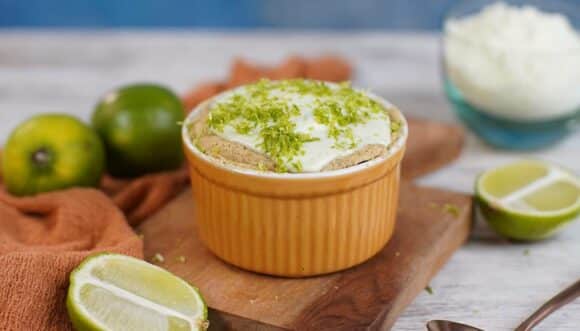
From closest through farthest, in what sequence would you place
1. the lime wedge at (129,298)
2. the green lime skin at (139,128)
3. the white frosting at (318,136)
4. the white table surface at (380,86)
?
1. the lime wedge at (129,298)
2. the white frosting at (318,136)
3. the white table surface at (380,86)
4. the green lime skin at (139,128)

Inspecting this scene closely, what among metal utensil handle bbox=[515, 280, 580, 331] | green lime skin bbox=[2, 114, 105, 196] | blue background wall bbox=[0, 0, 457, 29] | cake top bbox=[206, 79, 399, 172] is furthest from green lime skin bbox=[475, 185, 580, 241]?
blue background wall bbox=[0, 0, 457, 29]

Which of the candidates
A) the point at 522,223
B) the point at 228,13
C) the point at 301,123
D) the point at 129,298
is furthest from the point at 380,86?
the point at 129,298

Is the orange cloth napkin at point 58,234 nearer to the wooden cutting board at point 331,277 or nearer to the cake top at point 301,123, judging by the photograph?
the wooden cutting board at point 331,277

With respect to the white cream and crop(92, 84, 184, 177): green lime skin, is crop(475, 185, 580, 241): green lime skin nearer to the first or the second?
the white cream

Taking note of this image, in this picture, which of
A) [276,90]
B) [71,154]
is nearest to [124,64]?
[71,154]

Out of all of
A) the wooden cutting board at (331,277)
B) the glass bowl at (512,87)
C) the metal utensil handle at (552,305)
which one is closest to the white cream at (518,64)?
the glass bowl at (512,87)

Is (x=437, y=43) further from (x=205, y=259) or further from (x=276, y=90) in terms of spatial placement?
(x=205, y=259)

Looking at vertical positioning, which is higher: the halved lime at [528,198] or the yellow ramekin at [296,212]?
the yellow ramekin at [296,212]
